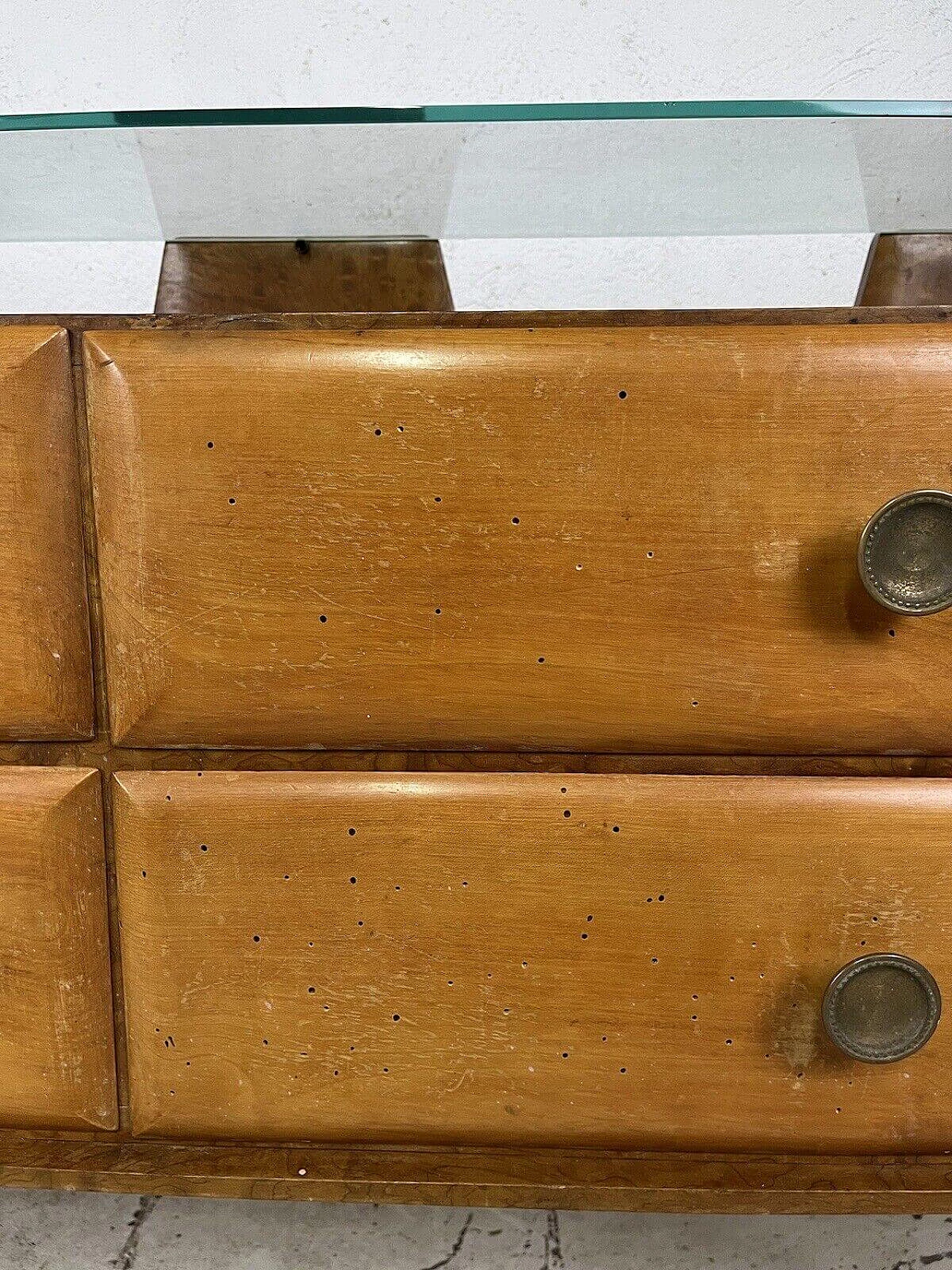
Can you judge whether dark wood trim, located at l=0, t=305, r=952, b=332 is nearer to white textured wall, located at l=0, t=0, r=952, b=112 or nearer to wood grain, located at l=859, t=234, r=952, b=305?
wood grain, located at l=859, t=234, r=952, b=305

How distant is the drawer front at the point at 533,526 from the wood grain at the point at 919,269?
196 mm

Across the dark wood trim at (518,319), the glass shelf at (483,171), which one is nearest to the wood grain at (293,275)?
the glass shelf at (483,171)

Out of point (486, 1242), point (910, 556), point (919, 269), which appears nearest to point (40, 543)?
point (910, 556)

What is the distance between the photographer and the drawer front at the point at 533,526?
53 centimetres

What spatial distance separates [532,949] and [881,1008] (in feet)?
0.69

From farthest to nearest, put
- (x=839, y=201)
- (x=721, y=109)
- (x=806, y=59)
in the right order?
(x=806, y=59), (x=839, y=201), (x=721, y=109)

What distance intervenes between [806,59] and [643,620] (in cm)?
75

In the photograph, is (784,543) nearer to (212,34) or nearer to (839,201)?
(839,201)

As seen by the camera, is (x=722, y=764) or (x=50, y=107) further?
(x=50, y=107)

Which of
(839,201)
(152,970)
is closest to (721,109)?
(839,201)

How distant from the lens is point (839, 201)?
673 millimetres

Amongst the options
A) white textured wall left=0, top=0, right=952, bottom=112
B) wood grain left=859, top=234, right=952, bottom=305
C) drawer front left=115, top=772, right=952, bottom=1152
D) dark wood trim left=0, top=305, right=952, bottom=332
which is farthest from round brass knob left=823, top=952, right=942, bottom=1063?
white textured wall left=0, top=0, right=952, bottom=112

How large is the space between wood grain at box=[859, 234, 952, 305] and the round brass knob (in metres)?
0.49

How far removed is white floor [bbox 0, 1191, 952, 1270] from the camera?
2.81 feet
